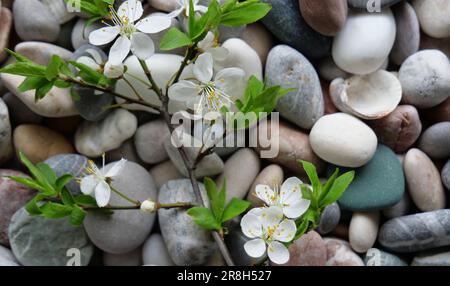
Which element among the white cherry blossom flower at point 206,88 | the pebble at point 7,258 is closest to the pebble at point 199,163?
the white cherry blossom flower at point 206,88

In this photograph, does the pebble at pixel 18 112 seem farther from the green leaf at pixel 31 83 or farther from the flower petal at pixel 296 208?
the flower petal at pixel 296 208

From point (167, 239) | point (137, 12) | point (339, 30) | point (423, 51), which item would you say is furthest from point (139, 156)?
point (423, 51)

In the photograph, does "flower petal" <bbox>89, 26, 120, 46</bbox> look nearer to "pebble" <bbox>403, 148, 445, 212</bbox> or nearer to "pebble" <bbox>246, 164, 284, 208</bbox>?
"pebble" <bbox>246, 164, 284, 208</bbox>

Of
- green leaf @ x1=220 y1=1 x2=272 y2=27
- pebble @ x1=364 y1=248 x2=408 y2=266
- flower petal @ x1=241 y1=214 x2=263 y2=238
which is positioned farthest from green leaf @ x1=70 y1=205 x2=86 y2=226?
pebble @ x1=364 y1=248 x2=408 y2=266

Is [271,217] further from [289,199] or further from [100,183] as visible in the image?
[100,183]

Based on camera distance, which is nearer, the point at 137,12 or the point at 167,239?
the point at 137,12
